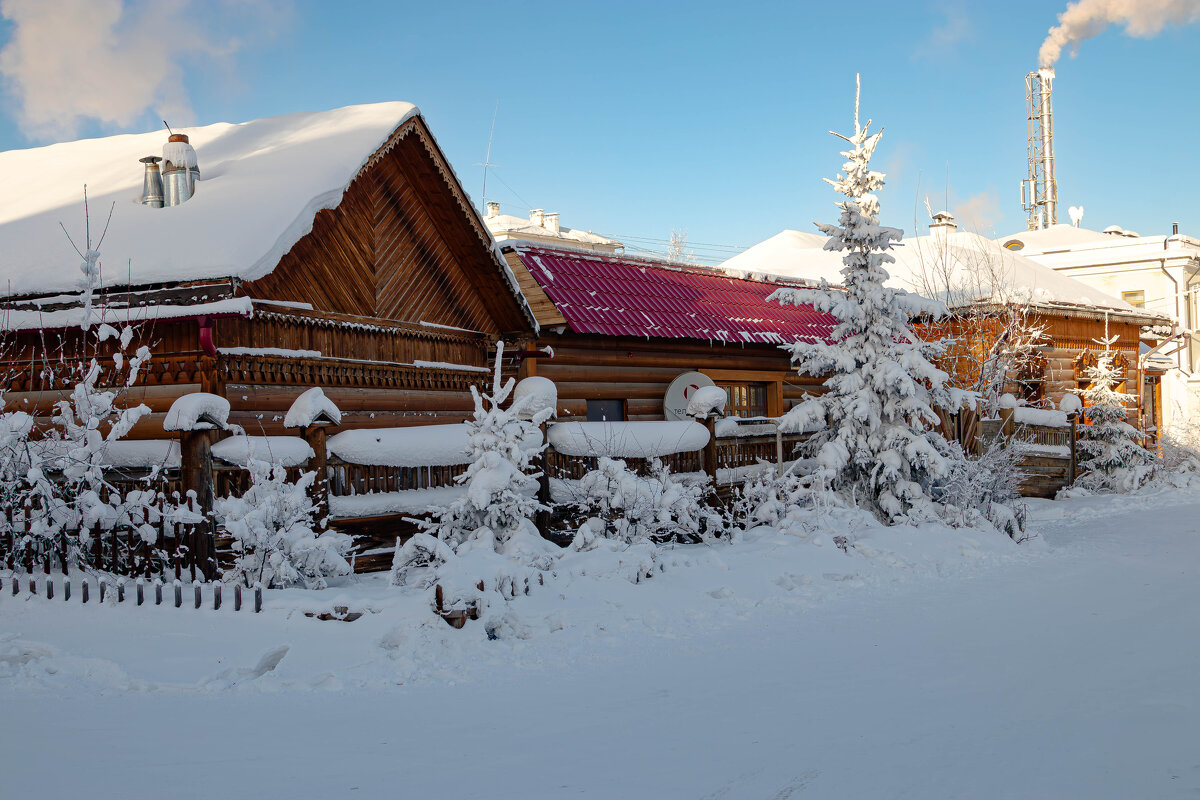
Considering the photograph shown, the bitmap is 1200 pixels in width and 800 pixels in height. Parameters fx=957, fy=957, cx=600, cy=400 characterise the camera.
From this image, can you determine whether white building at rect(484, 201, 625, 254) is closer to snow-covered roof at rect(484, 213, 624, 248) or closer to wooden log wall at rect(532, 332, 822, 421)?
snow-covered roof at rect(484, 213, 624, 248)

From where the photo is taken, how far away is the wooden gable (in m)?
12.1

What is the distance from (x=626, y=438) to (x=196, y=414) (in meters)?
5.71

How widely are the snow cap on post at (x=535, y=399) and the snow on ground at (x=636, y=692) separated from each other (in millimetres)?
1986

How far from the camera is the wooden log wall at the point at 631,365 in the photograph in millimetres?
16219

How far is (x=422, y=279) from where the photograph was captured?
14102 mm

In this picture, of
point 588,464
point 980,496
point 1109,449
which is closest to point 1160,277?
point 1109,449

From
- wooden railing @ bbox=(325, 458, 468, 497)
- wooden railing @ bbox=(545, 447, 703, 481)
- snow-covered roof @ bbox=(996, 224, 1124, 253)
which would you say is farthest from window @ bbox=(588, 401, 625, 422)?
snow-covered roof @ bbox=(996, 224, 1124, 253)

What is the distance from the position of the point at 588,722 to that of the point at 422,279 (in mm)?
A: 9592

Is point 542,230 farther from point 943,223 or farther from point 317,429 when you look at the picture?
point 317,429

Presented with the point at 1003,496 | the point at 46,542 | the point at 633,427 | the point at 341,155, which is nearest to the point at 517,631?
the point at 46,542

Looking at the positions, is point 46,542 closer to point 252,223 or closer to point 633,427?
point 252,223

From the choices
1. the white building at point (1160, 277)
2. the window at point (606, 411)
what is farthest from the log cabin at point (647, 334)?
the white building at point (1160, 277)

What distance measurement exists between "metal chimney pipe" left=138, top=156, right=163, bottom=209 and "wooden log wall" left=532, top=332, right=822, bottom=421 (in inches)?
232

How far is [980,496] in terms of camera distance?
13.6 meters
